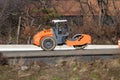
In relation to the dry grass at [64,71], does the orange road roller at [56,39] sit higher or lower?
higher

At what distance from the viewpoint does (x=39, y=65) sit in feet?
47.5

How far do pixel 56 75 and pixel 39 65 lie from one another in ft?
3.68

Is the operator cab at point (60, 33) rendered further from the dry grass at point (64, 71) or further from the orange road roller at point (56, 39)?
the dry grass at point (64, 71)

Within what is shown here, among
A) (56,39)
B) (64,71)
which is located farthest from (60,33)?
(64,71)

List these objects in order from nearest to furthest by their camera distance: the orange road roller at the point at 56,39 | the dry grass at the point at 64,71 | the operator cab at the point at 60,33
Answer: the dry grass at the point at 64,71 < the orange road roller at the point at 56,39 < the operator cab at the point at 60,33

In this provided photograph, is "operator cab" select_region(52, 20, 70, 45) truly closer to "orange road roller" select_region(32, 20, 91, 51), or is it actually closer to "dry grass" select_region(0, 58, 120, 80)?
"orange road roller" select_region(32, 20, 91, 51)

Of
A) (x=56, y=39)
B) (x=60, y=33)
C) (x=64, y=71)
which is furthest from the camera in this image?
(x=60, y=33)

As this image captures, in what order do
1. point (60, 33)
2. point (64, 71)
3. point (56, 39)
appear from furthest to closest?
1. point (60, 33)
2. point (56, 39)
3. point (64, 71)

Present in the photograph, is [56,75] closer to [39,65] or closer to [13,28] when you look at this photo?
[39,65]

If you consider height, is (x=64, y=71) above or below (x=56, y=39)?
below

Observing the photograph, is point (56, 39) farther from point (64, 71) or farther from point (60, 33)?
point (64, 71)

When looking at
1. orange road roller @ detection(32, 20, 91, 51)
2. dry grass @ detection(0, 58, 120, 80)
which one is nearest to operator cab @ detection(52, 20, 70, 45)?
orange road roller @ detection(32, 20, 91, 51)

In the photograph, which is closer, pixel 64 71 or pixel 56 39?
pixel 64 71

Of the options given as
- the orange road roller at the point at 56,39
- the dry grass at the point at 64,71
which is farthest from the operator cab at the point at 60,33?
the dry grass at the point at 64,71
